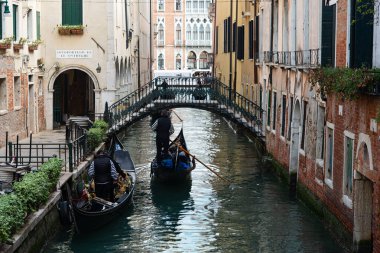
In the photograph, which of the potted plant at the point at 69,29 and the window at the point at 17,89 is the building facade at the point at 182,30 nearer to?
the potted plant at the point at 69,29

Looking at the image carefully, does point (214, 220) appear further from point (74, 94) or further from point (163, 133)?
point (74, 94)

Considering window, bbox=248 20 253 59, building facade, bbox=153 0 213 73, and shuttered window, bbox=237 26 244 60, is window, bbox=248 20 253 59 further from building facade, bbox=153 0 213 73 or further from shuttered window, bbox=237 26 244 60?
building facade, bbox=153 0 213 73

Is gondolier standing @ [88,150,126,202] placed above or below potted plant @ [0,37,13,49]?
below

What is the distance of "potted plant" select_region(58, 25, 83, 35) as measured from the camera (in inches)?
926

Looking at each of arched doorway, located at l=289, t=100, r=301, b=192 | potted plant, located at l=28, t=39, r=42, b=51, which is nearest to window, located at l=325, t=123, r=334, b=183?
arched doorway, located at l=289, t=100, r=301, b=192

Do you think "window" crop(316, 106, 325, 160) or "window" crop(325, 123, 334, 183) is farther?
"window" crop(316, 106, 325, 160)

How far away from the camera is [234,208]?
50.4ft

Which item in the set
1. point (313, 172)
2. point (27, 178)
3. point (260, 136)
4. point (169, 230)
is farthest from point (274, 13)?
point (27, 178)

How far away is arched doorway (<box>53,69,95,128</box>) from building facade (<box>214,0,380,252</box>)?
6.56 metres

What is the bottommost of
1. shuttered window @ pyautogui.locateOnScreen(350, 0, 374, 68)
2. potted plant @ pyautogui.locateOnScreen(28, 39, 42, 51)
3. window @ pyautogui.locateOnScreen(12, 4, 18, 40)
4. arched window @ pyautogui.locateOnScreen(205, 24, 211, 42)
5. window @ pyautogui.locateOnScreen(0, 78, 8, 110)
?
window @ pyautogui.locateOnScreen(0, 78, 8, 110)

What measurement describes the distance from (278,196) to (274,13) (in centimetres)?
571

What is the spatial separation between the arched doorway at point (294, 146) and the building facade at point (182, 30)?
186 ft

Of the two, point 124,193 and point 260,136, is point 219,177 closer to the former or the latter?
point 260,136

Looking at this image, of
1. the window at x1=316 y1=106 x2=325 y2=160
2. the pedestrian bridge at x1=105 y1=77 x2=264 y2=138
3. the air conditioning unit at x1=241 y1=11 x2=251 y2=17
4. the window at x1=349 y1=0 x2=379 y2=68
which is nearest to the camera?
the window at x1=349 y1=0 x2=379 y2=68
